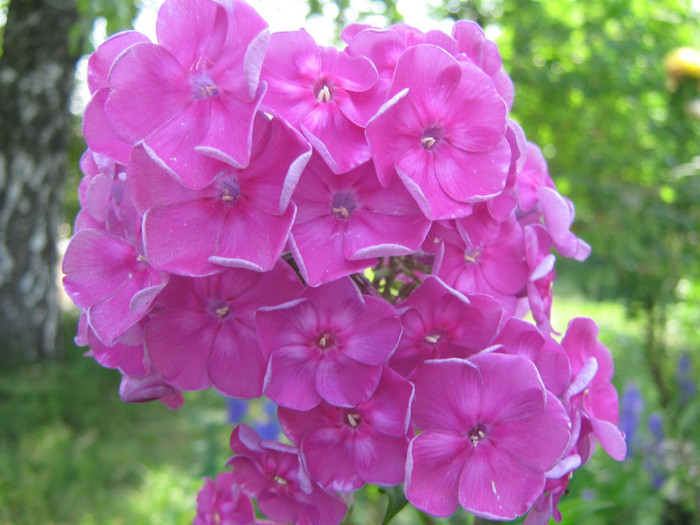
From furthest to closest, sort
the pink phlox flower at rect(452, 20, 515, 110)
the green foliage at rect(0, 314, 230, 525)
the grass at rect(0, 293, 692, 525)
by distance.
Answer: the green foliage at rect(0, 314, 230, 525), the grass at rect(0, 293, 692, 525), the pink phlox flower at rect(452, 20, 515, 110)

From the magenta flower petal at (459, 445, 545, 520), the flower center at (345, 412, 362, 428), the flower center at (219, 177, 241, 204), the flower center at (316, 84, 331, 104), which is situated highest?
the flower center at (316, 84, 331, 104)

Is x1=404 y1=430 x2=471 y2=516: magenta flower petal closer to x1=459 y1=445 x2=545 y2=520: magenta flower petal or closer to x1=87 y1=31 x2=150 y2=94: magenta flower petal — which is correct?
x1=459 y1=445 x2=545 y2=520: magenta flower petal

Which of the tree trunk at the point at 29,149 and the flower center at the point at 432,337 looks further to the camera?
the tree trunk at the point at 29,149

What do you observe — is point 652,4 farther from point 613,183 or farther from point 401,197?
point 401,197

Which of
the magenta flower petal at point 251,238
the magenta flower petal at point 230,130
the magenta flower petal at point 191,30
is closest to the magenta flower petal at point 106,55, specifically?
the magenta flower petal at point 191,30

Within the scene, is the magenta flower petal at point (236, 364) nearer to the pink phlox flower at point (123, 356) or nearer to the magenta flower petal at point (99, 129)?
the pink phlox flower at point (123, 356)

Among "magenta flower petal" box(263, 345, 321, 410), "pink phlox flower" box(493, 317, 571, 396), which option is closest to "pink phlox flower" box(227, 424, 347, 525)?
"magenta flower petal" box(263, 345, 321, 410)

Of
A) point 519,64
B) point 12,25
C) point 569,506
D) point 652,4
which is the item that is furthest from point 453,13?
point 569,506
